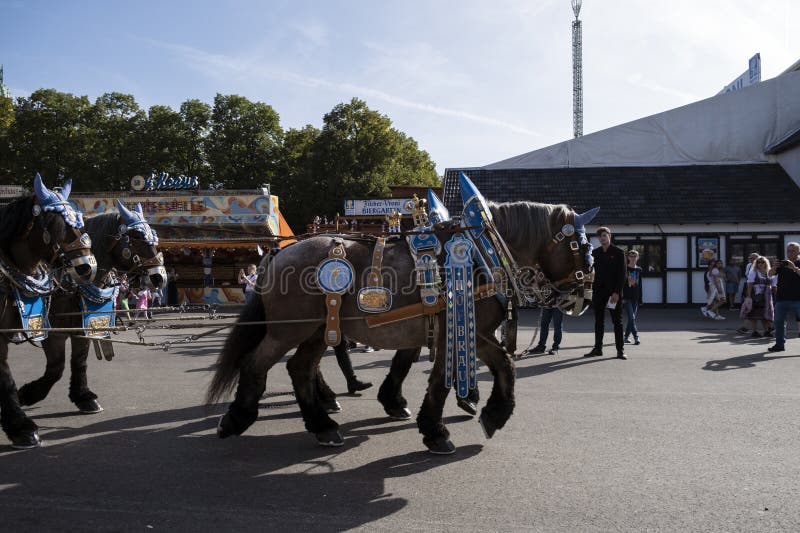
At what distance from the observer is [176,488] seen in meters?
3.83

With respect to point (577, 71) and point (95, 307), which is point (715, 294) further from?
point (577, 71)

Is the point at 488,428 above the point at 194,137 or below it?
below

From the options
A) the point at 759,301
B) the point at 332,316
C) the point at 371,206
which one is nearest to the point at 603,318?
the point at 759,301

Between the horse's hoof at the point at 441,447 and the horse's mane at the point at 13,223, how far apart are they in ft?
12.1

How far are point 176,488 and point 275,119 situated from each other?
3876 cm

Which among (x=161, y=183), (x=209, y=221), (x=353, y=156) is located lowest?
(x=209, y=221)

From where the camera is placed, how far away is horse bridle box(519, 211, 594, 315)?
4777 millimetres

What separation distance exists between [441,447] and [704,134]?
22735 millimetres

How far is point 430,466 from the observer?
4.26 m

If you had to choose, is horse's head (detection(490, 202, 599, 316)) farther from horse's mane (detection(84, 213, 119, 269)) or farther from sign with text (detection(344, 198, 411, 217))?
sign with text (detection(344, 198, 411, 217))

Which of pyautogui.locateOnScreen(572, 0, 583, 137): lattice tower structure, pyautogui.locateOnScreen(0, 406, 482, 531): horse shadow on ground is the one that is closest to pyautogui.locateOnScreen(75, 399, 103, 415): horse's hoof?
pyautogui.locateOnScreen(0, 406, 482, 531): horse shadow on ground

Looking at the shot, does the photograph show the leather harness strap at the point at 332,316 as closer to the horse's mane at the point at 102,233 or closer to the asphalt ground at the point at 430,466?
the asphalt ground at the point at 430,466

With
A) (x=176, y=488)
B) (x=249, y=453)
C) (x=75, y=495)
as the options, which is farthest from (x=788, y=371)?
(x=75, y=495)

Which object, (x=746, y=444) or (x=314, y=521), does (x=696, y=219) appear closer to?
(x=746, y=444)
